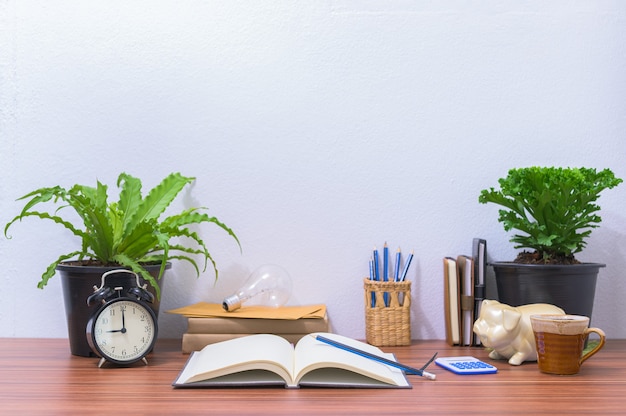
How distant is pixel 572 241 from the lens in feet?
4.30

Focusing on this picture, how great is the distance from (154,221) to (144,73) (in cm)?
41

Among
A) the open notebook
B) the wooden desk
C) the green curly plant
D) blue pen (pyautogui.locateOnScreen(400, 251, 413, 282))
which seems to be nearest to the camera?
the wooden desk

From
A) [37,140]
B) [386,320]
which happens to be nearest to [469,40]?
[386,320]

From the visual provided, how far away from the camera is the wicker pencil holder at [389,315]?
53.2 inches

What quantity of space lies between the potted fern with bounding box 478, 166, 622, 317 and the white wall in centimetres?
16

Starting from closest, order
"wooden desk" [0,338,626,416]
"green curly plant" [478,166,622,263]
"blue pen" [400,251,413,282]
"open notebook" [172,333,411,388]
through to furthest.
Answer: "wooden desk" [0,338,626,416]
"open notebook" [172,333,411,388]
"green curly plant" [478,166,622,263]
"blue pen" [400,251,413,282]

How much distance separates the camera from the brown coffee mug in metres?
1.06

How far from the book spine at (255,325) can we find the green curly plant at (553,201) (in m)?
0.43

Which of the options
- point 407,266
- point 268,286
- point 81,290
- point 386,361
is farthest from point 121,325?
point 407,266

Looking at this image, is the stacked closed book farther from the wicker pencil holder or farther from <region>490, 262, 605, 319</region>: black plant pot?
<region>490, 262, 605, 319</region>: black plant pot

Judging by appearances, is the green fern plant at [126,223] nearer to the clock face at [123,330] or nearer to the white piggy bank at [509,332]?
the clock face at [123,330]

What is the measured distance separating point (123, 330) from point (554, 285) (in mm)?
805

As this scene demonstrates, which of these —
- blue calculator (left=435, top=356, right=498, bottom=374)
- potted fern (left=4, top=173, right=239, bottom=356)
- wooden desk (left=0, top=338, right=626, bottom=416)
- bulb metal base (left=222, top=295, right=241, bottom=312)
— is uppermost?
potted fern (left=4, top=173, right=239, bottom=356)

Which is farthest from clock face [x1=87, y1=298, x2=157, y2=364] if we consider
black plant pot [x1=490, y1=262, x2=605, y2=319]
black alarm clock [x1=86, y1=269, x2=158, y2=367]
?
black plant pot [x1=490, y1=262, x2=605, y2=319]
